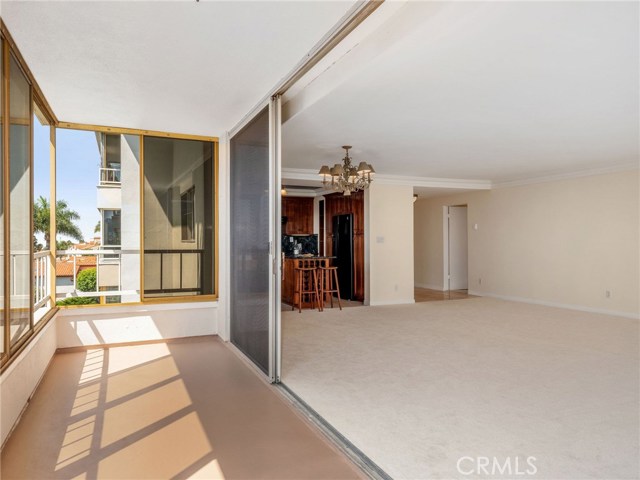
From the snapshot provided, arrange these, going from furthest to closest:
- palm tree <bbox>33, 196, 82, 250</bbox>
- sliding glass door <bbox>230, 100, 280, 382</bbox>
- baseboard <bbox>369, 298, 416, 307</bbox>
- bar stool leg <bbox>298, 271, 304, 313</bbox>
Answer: baseboard <bbox>369, 298, 416, 307</bbox> → bar stool leg <bbox>298, 271, 304, 313</bbox> → palm tree <bbox>33, 196, 82, 250</bbox> → sliding glass door <bbox>230, 100, 280, 382</bbox>

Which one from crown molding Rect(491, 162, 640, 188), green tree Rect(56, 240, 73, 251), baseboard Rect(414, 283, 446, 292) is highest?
crown molding Rect(491, 162, 640, 188)

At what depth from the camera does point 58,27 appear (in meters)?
2.58

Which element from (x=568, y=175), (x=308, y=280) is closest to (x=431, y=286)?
(x=308, y=280)

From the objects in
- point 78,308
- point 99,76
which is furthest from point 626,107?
point 78,308

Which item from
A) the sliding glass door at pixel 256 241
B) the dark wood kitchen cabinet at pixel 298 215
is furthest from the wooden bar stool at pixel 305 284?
the dark wood kitchen cabinet at pixel 298 215

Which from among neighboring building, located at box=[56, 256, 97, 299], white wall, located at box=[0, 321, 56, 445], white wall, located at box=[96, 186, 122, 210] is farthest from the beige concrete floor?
white wall, located at box=[96, 186, 122, 210]

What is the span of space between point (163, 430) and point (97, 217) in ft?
9.98

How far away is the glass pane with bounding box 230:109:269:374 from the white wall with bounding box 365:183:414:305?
3784 millimetres

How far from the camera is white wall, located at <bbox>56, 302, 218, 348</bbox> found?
475 cm

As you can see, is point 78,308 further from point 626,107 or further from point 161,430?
point 626,107

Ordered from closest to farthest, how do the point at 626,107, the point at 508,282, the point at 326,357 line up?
the point at 626,107, the point at 326,357, the point at 508,282

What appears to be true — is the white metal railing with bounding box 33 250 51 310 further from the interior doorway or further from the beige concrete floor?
the interior doorway

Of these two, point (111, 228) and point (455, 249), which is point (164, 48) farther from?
point (455, 249)

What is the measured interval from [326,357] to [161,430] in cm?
205
